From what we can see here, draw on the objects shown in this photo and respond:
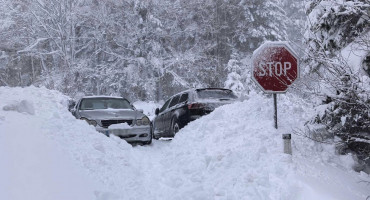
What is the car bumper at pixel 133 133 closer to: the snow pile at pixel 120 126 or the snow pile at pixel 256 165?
the snow pile at pixel 120 126

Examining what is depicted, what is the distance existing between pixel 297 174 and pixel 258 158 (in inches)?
38.4

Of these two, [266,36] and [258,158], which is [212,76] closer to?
[266,36]

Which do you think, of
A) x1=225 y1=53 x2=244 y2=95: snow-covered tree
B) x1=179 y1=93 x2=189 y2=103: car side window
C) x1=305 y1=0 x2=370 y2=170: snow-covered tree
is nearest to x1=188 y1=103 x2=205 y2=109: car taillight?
x1=179 y1=93 x2=189 y2=103: car side window

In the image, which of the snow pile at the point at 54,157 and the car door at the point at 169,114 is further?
the car door at the point at 169,114

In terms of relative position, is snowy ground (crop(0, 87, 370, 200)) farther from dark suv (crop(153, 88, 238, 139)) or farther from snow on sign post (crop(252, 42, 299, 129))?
dark suv (crop(153, 88, 238, 139))

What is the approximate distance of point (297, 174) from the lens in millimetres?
5008

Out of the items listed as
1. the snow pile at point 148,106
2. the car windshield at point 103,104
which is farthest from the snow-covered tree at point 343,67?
the snow pile at point 148,106

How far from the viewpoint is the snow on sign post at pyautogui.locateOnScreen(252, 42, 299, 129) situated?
655 centimetres

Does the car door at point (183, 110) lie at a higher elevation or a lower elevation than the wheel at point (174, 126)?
higher

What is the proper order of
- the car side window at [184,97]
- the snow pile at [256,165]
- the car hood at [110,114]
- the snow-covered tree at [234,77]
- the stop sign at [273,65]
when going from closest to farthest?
the snow pile at [256,165], the stop sign at [273,65], the car hood at [110,114], the car side window at [184,97], the snow-covered tree at [234,77]

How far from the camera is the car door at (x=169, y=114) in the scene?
1138cm

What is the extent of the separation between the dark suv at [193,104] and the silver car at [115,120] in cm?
101

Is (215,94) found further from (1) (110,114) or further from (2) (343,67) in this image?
(2) (343,67)

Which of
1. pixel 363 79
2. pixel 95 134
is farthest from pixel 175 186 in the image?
pixel 363 79
